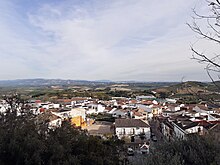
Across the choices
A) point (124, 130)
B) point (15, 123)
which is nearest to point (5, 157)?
point (15, 123)

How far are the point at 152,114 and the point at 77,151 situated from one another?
124 feet

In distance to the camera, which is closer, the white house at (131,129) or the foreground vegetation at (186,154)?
the foreground vegetation at (186,154)

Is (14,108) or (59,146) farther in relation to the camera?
(14,108)

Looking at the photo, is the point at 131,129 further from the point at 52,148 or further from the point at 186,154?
the point at 186,154

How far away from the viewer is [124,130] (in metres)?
29.2

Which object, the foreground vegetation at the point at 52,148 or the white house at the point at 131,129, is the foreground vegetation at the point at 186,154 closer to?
the foreground vegetation at the point at 52,148

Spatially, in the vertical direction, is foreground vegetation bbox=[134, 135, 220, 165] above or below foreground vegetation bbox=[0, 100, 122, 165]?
above

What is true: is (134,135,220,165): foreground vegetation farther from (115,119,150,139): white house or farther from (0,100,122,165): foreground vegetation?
(115,119,150,139): white house

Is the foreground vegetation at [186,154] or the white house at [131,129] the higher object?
the foreground vegetation at [186,154]

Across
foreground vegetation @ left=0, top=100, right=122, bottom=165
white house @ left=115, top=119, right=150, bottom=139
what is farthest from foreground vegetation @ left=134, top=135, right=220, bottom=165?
white house @ left=115, top=119, right=150, bottom=139

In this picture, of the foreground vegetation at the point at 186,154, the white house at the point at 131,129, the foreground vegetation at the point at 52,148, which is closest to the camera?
the foreground vegetation at the point at 186,154

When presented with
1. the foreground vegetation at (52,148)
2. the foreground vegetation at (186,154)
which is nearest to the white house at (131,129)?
the foreground vegetation at (52,148)

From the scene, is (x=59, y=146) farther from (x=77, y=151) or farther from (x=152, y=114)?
(x=152, y=114)

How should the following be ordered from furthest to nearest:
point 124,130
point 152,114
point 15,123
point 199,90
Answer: point 152,114 < point 124,130 < point 15,123 < point 199,90
